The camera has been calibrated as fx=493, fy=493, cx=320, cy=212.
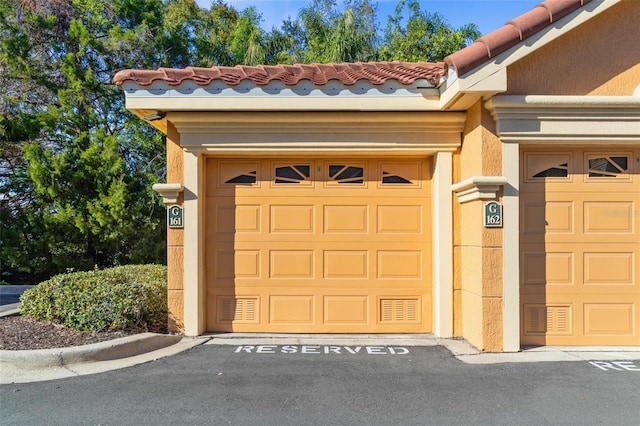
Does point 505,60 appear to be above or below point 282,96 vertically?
above

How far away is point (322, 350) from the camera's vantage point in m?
6.25

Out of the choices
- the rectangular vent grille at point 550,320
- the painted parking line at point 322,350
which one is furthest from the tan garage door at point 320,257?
the rectangular vent grille at point 550,320

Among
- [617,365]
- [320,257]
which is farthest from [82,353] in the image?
[617,365]

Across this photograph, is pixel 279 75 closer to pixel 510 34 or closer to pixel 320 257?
pixel 320 257

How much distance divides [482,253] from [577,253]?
4.43 feet

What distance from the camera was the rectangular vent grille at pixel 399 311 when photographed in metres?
7.06

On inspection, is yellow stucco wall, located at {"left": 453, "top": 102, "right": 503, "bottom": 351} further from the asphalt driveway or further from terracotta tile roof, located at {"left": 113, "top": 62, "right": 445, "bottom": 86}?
terracotta tile roof, located at {"left": 113, "top": 62, "right": 445, "bottom": 86}

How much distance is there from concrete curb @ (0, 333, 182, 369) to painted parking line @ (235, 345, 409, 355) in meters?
1.16

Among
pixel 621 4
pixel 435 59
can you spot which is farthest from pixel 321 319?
pixel 435 59

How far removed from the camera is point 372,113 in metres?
6.70

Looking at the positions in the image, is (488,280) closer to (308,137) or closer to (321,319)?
(321,319)

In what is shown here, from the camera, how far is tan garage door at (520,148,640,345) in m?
6.38

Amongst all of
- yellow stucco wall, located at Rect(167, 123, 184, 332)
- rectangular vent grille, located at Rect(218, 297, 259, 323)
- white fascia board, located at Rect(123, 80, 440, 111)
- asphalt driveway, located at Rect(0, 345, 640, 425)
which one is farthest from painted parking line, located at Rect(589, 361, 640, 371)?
yellow stucco wall, located at Rect(167, 123, 184, 332)

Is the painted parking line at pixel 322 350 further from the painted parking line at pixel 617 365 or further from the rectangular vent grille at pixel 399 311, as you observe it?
the painted parking line at pixel 617 365
